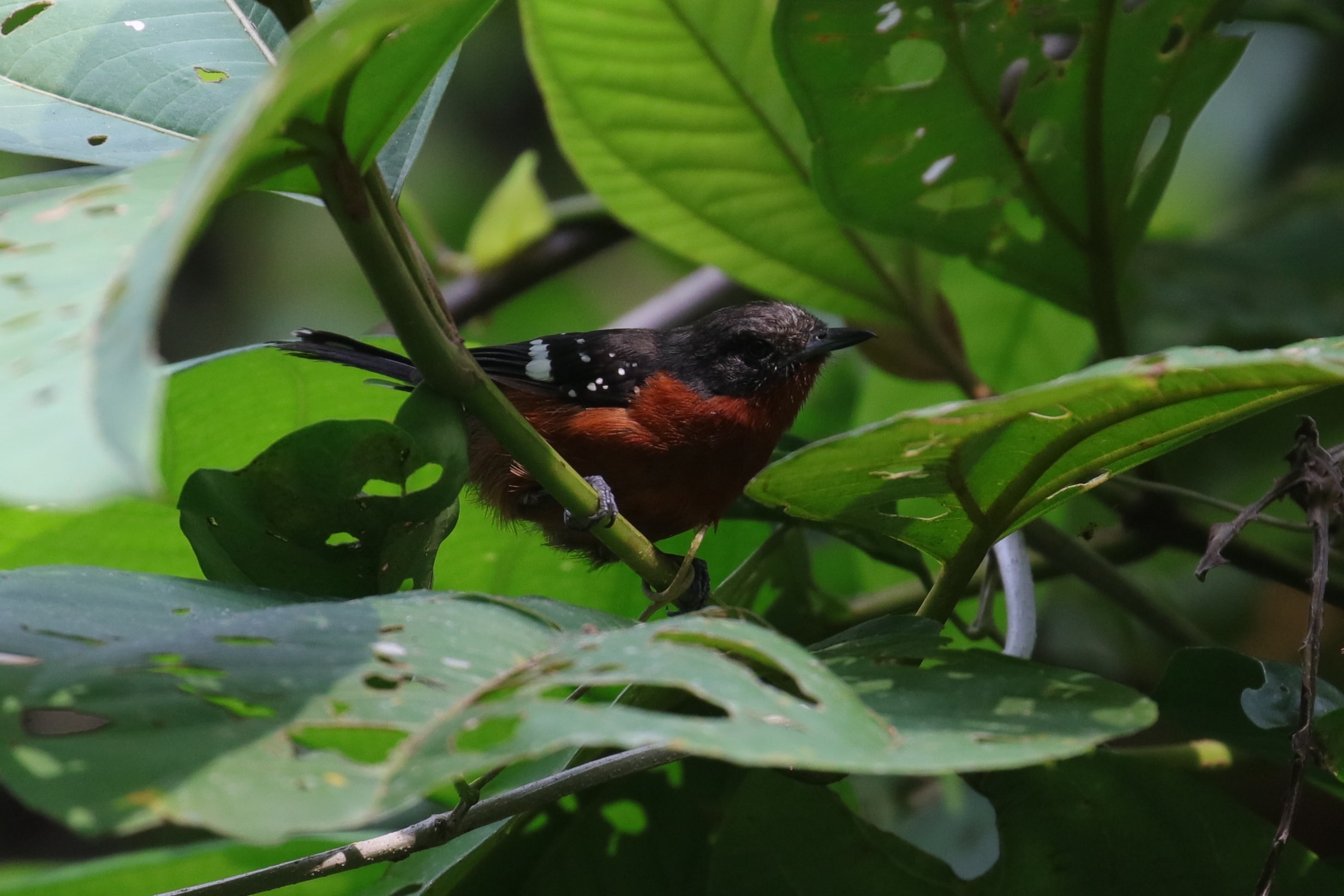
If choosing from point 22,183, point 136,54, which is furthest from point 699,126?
point 22,183

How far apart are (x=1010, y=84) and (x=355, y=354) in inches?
54.4

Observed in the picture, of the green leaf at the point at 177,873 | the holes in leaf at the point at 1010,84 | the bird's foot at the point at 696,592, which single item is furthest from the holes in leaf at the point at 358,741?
the holes in leaf at the point at 1010,84

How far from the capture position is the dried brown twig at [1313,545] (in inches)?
50.6

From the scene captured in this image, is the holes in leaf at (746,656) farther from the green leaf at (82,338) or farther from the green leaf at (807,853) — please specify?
the green leaf at (82,338)

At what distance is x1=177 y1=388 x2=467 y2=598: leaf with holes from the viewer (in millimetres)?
1262

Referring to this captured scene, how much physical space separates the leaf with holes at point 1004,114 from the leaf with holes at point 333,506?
2.98ft

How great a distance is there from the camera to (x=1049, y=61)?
1938mm

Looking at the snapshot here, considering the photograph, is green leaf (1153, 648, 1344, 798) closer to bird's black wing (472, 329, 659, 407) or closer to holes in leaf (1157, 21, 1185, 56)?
holes in leaf (1157, 21, 1185, 56)

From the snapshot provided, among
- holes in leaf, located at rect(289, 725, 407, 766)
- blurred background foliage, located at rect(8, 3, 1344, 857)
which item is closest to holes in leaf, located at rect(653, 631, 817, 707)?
blurred background foliage, located at rect(8, 3, 1344, 857)

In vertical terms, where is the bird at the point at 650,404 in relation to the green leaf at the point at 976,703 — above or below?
below

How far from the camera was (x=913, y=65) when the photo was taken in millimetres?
1903

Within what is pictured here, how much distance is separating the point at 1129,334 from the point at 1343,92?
170cm

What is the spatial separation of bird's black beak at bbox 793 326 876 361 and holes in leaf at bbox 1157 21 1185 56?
80 cm

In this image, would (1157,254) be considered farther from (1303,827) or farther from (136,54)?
(136,54)
